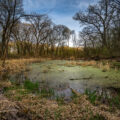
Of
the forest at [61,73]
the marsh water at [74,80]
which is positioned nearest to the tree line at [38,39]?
the forest at [61,73]

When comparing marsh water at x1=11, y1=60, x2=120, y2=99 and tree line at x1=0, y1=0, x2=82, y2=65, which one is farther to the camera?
tree line at x1=0, y1=0, x2=82, y2=65

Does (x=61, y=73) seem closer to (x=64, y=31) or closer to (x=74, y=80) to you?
(x=74, y=80)

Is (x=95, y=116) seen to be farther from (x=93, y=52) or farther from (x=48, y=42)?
(x=48, y=42)

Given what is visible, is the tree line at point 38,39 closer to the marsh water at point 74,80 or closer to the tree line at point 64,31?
the tree line at point 64,31

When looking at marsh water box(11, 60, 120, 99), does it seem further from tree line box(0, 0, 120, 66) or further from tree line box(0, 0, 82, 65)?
tree line box(0, 0, 82, 65)

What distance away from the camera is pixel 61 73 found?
Answer: 5.90 metres

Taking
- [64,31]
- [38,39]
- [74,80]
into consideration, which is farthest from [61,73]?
[64,31]

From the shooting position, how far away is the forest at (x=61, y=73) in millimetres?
1779

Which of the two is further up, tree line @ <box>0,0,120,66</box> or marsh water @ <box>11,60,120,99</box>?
tree line @ <box>0,0,120,66</box>

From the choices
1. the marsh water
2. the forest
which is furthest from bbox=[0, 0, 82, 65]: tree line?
the marsh water

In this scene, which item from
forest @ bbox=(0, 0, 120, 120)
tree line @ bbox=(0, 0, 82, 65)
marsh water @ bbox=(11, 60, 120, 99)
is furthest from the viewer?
tree line @ bbox=(0, 0, 82, 65)

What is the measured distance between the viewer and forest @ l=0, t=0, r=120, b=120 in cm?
178

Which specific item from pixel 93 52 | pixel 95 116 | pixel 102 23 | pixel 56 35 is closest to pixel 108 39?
pixel 102 23

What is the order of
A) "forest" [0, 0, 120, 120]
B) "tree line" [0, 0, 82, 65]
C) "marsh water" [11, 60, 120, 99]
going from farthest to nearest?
"tree line" [0, 0, 82, 65] → "marsh water" [11, 60, 120, 99] → "forest" [0, 0, 120, 120]
